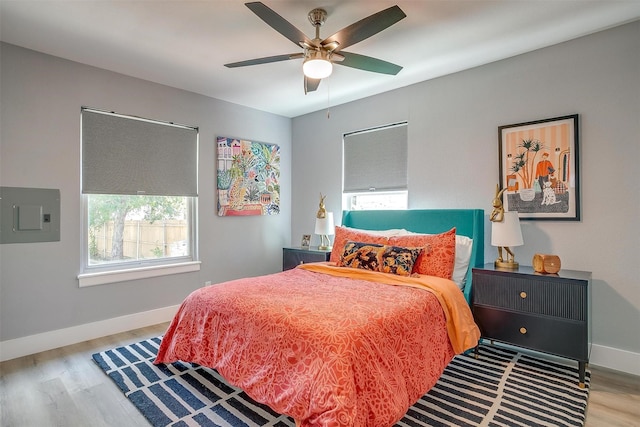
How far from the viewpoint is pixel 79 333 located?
3123mm

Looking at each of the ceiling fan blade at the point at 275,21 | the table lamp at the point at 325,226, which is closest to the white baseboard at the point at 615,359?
the table lamp at the point at 325,226

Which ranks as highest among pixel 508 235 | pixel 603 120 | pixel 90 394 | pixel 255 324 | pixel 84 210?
pixel 603 120

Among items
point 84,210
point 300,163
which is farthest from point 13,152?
point 300,163

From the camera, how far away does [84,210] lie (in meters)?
3.21

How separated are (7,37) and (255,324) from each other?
307cm

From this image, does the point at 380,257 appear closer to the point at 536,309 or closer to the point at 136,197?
the point at 536,309

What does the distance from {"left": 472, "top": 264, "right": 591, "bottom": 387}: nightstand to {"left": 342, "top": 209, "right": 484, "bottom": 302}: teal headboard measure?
0.18 metres

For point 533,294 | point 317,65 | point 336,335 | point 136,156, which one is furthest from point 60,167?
point 533,294

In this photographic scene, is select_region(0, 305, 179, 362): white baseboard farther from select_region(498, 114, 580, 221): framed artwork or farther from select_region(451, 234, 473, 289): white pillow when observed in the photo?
select_region(498, 114, 580, 221): framed artwork

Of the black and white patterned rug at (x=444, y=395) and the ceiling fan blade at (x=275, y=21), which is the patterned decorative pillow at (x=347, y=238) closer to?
the black and white patterned rug at (x=444, y=395)

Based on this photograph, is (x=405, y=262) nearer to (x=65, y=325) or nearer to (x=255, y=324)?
(x=255, y=324)

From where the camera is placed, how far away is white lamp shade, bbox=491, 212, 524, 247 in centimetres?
269

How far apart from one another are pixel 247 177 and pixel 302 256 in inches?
51.4

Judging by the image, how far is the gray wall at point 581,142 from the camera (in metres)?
2.52
